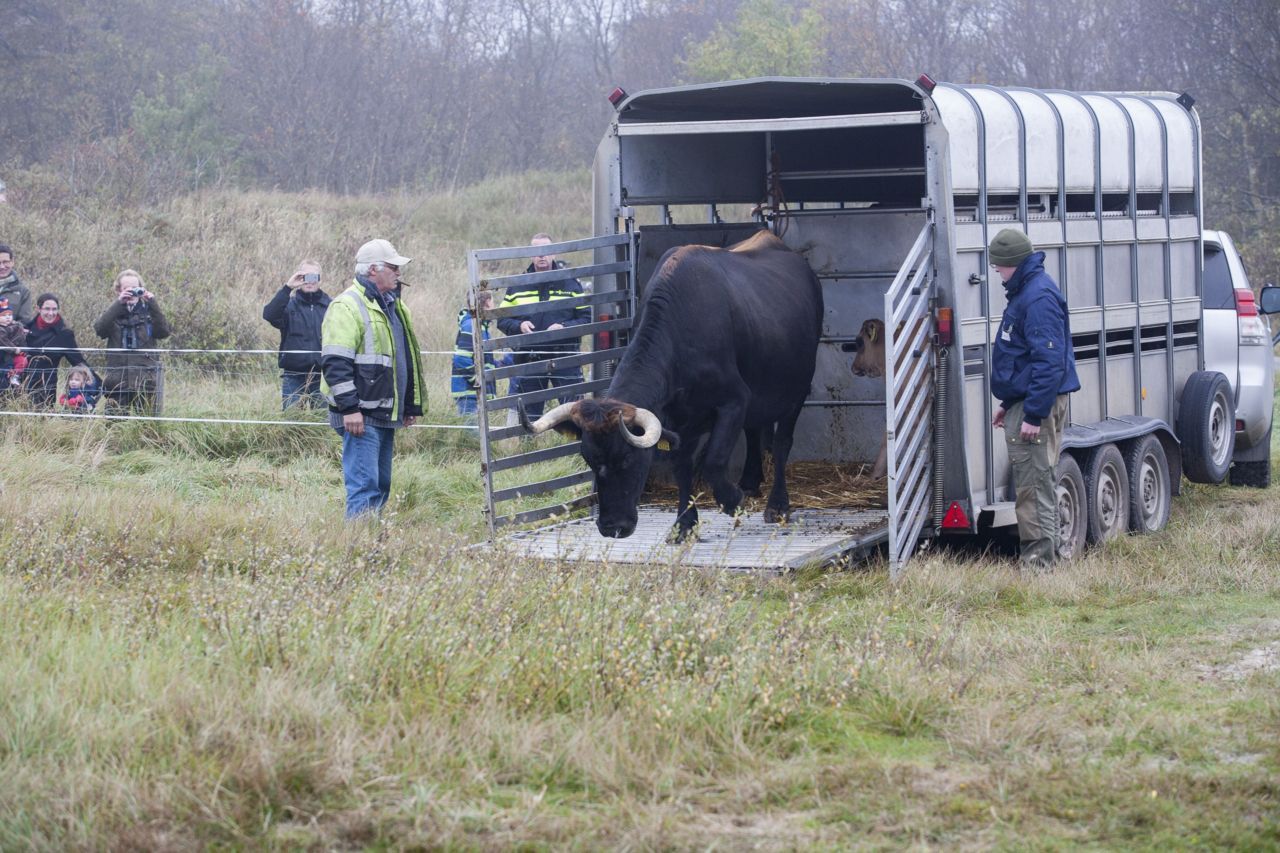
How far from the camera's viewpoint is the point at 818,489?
10664 millimetres

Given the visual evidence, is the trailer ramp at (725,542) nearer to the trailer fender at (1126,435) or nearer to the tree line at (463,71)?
the trailer fender at (1126,435)

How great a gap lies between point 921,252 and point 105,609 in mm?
4751

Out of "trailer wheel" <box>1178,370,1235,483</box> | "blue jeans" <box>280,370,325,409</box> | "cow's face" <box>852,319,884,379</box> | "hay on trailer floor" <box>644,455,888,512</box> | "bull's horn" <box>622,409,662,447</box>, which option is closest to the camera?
"bull's horn" <box>622,409,662,447</box>

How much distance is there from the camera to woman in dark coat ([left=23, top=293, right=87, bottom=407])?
13.6m

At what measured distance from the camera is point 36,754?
15.1 ft

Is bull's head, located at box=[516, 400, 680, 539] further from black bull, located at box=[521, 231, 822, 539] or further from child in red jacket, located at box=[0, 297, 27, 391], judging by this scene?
child in red jacket, located at box=[0, 297, 27, 391]

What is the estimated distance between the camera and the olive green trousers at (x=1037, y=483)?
877 centimetres

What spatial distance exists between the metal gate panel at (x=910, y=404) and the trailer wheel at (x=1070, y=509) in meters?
1.02

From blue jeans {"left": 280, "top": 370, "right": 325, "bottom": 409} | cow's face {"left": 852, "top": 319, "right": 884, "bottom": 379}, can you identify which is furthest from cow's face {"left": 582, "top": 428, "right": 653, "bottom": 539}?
blue jeans {"left": 280, "top": 370, "right": 325, "bottom": 409}

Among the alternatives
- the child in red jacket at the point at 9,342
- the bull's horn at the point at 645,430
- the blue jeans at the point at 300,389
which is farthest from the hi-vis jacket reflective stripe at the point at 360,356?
the child in red jacket at the point at 9,342

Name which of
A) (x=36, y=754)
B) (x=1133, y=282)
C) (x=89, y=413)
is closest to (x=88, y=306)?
(x=89, y=413)

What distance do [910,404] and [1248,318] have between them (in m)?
5.30

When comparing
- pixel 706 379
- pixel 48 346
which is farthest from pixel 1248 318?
pixel 48 346

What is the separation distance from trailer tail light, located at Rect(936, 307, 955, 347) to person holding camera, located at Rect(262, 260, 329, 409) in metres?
6.66
